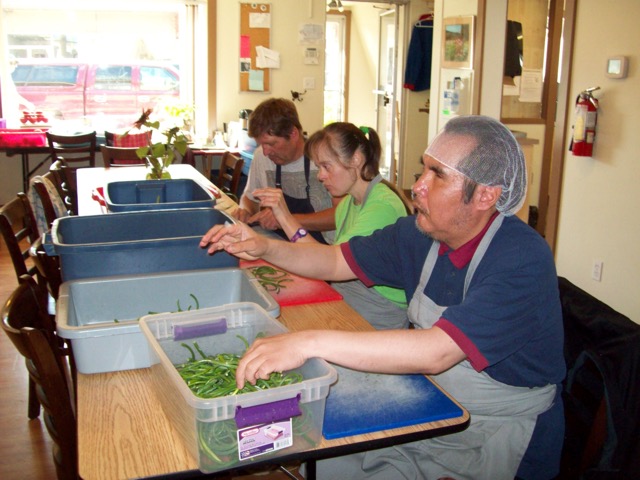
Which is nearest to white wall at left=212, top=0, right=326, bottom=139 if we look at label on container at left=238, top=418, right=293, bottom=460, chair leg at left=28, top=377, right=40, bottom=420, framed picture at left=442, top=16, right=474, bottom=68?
framed picture at left=442, top=16, right=474, bottom=68

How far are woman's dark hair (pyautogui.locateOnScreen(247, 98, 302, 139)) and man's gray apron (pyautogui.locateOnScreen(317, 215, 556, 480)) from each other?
1.78m

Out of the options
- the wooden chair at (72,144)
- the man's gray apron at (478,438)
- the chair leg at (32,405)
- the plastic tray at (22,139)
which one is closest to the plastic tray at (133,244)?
the man's gray apron at (478,438)

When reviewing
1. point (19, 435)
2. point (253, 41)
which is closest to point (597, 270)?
point (19, 435)

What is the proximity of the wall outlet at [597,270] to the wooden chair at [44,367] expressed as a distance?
3.16m

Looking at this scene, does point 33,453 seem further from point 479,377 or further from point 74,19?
point 74,19

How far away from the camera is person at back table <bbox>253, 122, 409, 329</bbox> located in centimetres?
222

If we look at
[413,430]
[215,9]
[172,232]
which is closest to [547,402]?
[413,430]

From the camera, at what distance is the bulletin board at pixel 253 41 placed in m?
6.71

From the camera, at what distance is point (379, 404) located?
1378 millimetres

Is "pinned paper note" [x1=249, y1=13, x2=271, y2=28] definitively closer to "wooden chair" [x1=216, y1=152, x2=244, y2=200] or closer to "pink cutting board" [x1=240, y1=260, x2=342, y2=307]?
"wooden chair" [x1=216, y1=152, x2=244, y2=200]

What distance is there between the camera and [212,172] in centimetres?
655

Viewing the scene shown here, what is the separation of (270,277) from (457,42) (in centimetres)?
410

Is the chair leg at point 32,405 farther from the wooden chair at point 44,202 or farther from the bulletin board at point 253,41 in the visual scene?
the bulletin board at point 253,41

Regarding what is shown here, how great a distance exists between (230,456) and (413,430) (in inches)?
15.1
